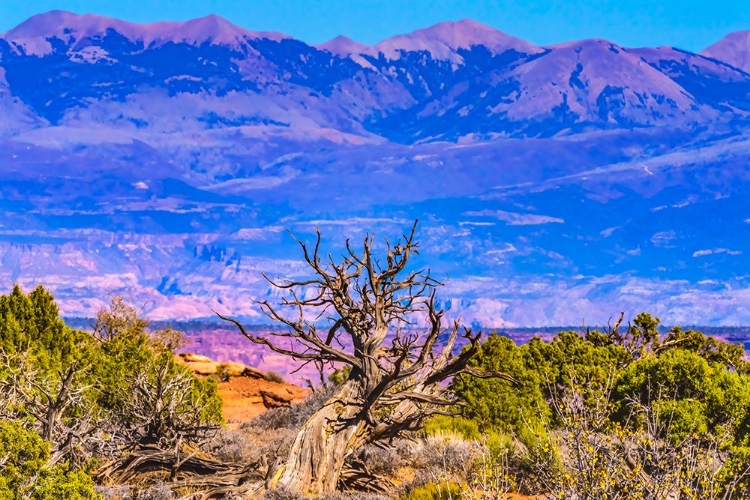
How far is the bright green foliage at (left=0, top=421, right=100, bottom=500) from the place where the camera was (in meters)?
16.8

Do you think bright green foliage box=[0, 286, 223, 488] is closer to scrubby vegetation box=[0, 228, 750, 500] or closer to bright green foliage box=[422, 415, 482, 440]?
scrubby vegetation box=[0, 228, 750, 500]

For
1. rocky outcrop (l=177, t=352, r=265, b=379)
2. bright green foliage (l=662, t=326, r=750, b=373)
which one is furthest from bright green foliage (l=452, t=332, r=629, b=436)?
rocky outcrop (l=177, t=352, r=265, b=379)

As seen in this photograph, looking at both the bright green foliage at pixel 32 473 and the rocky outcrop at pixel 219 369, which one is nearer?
the bright green foliage at pixel 32 473

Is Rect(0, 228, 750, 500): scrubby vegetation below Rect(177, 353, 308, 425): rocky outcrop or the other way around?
below

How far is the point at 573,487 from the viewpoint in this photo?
1552 centimetres

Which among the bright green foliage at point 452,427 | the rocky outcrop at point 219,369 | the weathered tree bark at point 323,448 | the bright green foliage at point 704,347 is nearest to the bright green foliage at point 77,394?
the weathered tree bark at point 323,448

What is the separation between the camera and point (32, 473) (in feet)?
56.3

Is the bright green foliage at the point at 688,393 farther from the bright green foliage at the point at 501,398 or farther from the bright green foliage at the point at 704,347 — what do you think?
the bright green foliage at the point at 704,347

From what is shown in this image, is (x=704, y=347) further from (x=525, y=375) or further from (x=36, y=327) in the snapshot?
(x=36, y=327)

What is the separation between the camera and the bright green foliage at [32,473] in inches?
662

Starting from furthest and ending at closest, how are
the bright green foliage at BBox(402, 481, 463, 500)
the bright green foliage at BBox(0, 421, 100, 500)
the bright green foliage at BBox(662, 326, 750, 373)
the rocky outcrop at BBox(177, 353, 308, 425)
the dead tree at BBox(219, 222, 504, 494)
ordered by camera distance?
the rocky outcrop at BBox(177, 353, 308, 425) < the bright green foliage at BBox(662, 326, 750, 373) < the dead tree at BBox(219, 222, 504, 494) < the bright green foliage at BBox(402, 481, 463, 500) < the bright green foliage at BBox(0, 421, 100, 500)

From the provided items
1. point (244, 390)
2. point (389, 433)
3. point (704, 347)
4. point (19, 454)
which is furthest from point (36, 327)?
point (704, 347)

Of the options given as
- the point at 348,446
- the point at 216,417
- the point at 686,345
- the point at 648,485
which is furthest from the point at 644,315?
the point at 648,485

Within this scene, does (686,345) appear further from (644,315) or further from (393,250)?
(393,250)
